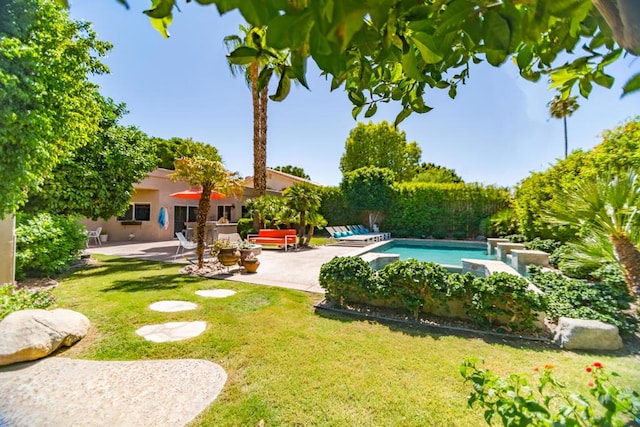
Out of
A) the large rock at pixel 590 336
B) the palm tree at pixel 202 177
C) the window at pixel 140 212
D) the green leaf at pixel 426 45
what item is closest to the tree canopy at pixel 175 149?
the window at pixel 140 212

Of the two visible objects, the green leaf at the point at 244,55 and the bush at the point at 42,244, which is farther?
the bush at the point at 42,244

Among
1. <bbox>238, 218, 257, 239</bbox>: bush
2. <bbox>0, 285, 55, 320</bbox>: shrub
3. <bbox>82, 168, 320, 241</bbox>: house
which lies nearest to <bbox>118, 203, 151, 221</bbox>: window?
<bbox>82, 168, 320, 241</bbox>: house

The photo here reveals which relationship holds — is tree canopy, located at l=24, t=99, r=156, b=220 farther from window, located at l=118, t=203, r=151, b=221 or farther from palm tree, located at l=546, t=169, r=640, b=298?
palm tree, located at l=546, t=169, r=640, b=298

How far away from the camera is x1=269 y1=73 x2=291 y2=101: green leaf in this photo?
99 cm

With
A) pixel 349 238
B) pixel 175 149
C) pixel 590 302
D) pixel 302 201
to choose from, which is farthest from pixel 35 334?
pixel 175 149

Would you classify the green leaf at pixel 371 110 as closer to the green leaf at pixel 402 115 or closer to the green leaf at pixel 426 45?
the green leaf at pixel 402 115

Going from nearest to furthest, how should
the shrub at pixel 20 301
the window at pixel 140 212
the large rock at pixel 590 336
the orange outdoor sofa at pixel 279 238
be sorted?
the large rock at pixel 590 336
the shrub at pixel 20 301
the orange outdoor sofa at pixel 279 238
the window at pixel 140 212

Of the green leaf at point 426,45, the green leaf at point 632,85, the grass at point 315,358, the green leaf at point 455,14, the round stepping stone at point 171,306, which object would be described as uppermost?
the green leaf at point 455,14

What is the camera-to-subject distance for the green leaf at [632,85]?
2.82ft

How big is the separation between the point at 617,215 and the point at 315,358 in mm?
3665

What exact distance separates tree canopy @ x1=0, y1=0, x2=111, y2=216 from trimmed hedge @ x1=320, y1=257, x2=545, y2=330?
537cm

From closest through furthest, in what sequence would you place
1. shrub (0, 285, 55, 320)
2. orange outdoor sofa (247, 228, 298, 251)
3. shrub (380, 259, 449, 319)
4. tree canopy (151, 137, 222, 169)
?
shrub (0, 285, 55, 320), shrub (380, 259, 449, 319), orange outdoor sofa (247, 228, 298, 251), tree canopy (151, 137, 222, 169)

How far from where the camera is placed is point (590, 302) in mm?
4801

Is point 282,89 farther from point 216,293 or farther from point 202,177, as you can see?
point 202,177
